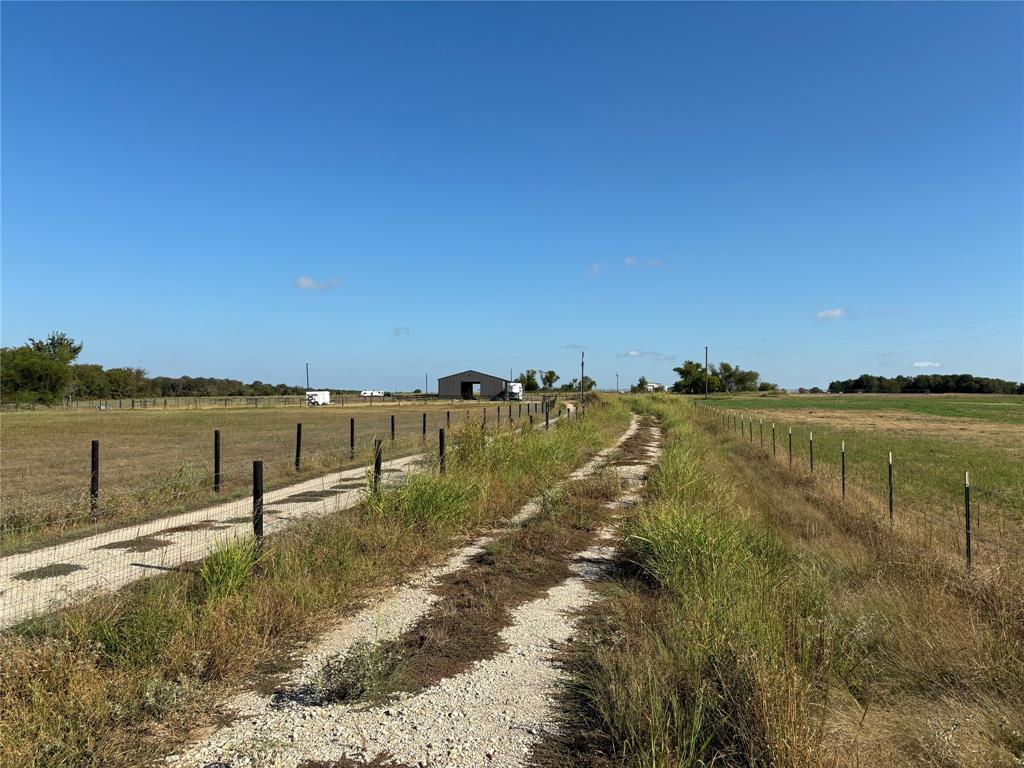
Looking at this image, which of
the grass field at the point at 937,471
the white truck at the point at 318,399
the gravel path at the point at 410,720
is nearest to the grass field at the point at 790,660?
the gravel path at the point at 410,720

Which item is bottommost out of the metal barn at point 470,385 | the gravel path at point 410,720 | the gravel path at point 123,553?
the gravel path at point 410,720

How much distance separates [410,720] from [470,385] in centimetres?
10230

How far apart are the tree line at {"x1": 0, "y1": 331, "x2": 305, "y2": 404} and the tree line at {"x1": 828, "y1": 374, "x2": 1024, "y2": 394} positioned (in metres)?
155

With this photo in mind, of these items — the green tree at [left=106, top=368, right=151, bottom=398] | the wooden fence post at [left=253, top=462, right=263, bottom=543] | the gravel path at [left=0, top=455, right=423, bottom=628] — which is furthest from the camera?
the green tree at [left=106, top=368, right=151, bottom=398]

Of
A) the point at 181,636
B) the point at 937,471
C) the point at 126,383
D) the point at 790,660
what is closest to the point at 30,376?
the point at 126,383

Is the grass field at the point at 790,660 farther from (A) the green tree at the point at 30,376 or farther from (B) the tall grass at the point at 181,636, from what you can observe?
(A) the green tree at the point at 30,376

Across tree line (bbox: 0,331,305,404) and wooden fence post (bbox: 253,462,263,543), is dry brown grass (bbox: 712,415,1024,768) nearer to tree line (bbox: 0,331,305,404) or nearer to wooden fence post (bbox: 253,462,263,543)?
wooden fence post (bbox: 253,462,263,543)

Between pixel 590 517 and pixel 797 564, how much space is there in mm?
4185

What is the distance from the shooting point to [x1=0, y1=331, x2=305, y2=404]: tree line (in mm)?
75125

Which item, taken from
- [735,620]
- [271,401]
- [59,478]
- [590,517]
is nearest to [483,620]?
[735,620]

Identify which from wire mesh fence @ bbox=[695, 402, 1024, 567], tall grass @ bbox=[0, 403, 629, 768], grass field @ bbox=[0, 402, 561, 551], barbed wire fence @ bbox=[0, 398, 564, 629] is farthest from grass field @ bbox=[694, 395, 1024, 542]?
grass field @ bbox=[0, 402, 561, 551]

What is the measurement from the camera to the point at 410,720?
4.17 meters

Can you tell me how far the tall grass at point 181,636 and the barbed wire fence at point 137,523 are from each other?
0.60 m

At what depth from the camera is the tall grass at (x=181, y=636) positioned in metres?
3.74
